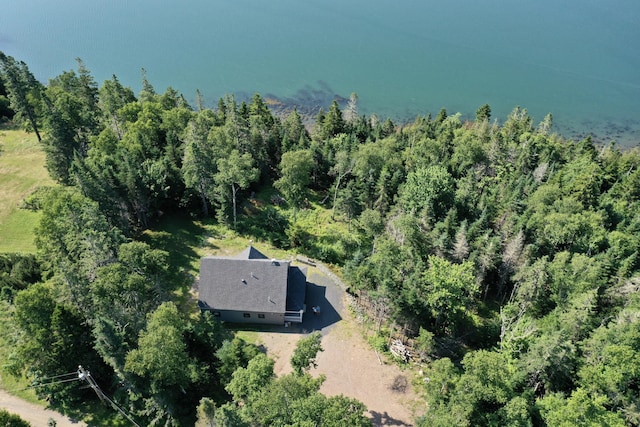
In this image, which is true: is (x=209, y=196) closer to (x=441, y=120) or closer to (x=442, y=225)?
(x=442, y=225)

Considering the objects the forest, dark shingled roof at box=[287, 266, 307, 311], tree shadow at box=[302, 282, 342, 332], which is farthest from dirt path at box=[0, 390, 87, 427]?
tree shadow at box=[302, 282, 342, 332]

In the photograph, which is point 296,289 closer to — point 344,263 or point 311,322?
point 311,322

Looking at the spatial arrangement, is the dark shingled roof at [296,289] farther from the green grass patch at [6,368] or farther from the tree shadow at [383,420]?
the green grass patch at [6,368]

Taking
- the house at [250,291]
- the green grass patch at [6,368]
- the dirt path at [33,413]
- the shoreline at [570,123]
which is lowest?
the dirt path at [33,413]

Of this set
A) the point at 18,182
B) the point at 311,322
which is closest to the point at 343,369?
the point at 311,322

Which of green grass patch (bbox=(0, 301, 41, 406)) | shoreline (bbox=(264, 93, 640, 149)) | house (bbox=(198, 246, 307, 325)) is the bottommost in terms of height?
green grass patch (bbox=(0, 301, 41, 406))

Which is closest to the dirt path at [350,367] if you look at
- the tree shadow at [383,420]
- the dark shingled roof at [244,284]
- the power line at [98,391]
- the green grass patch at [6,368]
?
the tree shadow at [383,420]

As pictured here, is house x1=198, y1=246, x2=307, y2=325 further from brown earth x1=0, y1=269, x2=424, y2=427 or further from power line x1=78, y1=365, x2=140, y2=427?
power line x1=78, y1=365, x2=140, y2=427
